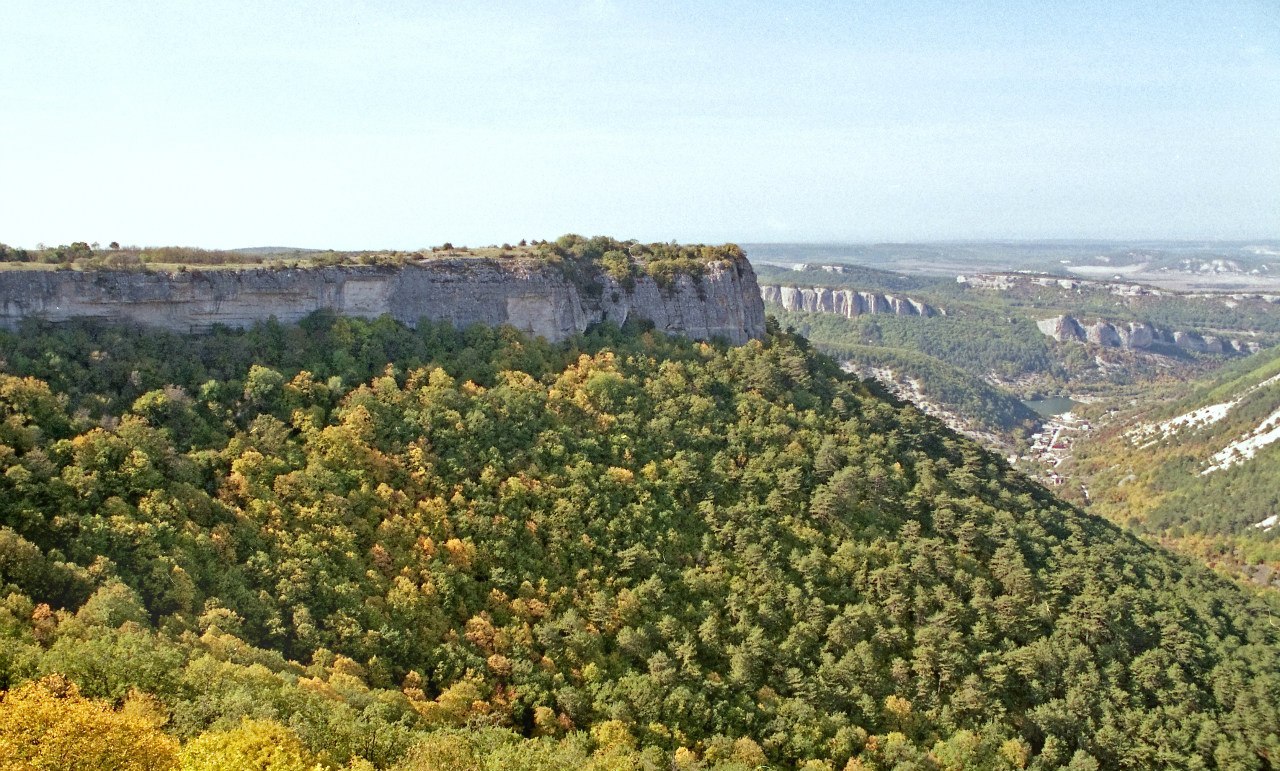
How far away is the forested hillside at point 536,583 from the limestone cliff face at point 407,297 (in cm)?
161

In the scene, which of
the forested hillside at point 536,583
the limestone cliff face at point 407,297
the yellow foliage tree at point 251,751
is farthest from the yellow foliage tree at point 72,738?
the limestone cliff face at point 407,297

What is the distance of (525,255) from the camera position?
2045 inches

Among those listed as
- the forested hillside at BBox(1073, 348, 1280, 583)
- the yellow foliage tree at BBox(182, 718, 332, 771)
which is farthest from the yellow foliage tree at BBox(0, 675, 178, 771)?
the forested hillside at BBox(1073, 348, 1280, 583)

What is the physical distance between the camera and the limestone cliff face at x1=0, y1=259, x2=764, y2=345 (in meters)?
38.7

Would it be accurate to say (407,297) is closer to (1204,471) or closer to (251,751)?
(251,751)

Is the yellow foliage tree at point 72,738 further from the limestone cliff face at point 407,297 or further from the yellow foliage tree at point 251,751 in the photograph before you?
the limestone cliff face at point 407,297

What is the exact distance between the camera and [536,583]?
33938 millimetres

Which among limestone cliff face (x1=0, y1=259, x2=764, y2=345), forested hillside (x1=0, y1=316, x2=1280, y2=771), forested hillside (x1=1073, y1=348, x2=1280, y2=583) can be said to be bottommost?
forested hillside (x1=1073, y1=348, x2=1280, y2=583)

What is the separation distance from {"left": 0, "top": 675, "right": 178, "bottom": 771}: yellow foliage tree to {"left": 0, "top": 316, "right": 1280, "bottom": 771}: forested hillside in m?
0.14

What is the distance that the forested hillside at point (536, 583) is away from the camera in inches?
975

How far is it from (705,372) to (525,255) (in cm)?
1407

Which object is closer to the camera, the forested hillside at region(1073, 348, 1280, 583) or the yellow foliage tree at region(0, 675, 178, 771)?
the yellow foliage tree at region(0, 675, 178, 771)

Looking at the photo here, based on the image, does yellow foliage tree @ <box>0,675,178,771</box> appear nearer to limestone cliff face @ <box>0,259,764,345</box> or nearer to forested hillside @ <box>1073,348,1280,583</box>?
limestone cliff face @ <box>0,259,764,345</box>

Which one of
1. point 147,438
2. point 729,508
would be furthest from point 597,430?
point 147,438
